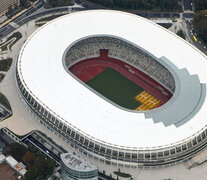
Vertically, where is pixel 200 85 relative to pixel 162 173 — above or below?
above

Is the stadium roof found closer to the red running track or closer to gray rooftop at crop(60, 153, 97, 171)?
gray rooftop at crop(60, 153, 97, 171)

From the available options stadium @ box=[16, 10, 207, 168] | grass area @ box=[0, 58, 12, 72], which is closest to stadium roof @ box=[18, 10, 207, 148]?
stadium @ box=[16, 10, 207, 168]

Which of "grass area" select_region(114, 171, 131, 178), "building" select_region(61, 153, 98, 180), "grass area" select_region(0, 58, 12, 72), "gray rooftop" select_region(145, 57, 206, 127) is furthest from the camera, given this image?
"grass area" select_region(0, 58, 12, 72)

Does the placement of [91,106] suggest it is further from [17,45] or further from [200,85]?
[17,45]

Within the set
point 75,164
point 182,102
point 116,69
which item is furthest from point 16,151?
point 182,102

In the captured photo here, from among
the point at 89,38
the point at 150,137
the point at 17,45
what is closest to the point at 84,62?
the point at 89,38

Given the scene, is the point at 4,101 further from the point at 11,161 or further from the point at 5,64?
the point at 11,161
